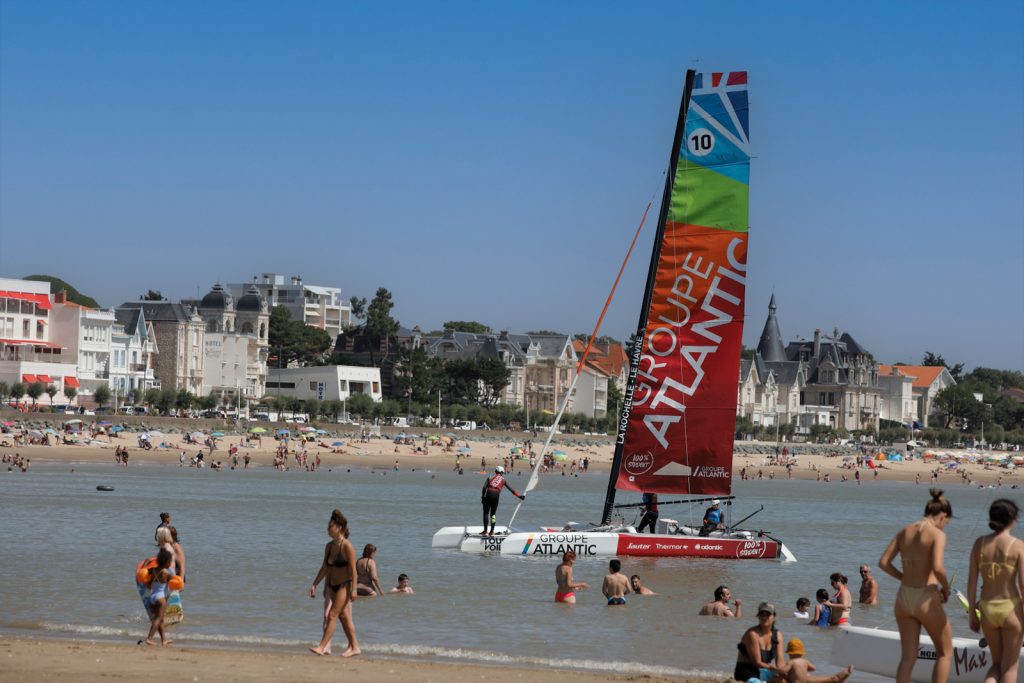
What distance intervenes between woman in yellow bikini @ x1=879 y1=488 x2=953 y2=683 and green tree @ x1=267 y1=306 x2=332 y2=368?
419ft

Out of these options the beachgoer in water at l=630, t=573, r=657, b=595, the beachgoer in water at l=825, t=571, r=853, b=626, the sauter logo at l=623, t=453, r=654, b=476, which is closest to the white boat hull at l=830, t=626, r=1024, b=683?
the beachgoer in water at l=825, t=571, r=853, b=626

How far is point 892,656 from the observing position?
13.1 metres

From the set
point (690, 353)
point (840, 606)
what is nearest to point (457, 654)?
point (840, 606)

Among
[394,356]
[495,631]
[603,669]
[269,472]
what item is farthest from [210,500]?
[394,356]

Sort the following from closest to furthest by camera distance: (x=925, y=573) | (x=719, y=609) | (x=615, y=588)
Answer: (x=925, y=573)
(x=719, y=609)
(x=615, y=588)

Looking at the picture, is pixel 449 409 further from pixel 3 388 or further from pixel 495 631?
pixel 495 631

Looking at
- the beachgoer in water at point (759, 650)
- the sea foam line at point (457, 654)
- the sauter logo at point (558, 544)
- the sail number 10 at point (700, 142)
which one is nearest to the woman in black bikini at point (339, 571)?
the sea foam line at point (457, 654)

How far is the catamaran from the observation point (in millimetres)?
23000

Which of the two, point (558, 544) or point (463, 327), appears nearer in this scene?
point (558, 544)

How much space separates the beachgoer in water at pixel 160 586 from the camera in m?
13.3

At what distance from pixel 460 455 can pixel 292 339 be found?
57.1 m

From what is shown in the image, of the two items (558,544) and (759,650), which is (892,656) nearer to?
A: (759,650)

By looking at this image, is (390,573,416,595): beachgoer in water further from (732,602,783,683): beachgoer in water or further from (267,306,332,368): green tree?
(267,306,332,368): green tree

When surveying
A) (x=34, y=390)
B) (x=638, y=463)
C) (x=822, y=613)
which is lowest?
(x=822, y=613)
